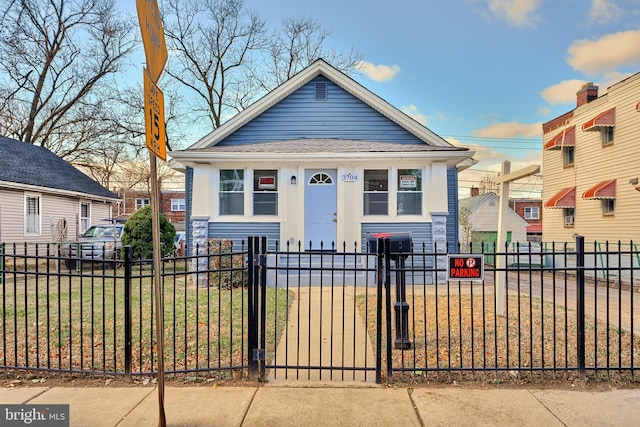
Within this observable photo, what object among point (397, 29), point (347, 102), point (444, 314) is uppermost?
point (397, 29)

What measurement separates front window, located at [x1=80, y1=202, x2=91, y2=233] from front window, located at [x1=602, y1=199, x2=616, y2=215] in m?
24.9

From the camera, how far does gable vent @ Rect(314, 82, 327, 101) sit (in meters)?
12.1

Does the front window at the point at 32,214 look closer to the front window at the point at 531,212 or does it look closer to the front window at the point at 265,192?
the front window at the point at 265,192

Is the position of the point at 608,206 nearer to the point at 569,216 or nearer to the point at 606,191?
the point at 606,191

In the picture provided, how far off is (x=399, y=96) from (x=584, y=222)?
30.8 ft

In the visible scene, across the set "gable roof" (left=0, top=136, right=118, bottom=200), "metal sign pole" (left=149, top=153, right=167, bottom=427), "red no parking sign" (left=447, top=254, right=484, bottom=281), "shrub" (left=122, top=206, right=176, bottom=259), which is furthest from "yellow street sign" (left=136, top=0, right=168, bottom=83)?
"gable roof" (left=0, top=136, right=118, bottom=200)

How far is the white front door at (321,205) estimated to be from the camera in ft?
34.9

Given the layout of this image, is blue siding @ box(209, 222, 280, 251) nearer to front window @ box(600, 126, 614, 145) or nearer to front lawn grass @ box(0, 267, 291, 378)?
front lawn grass @ box(0, 267, 291, 378)

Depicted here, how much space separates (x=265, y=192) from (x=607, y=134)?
1367 cm

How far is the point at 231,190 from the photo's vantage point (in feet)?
35.1

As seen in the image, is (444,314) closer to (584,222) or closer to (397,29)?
(397,29)

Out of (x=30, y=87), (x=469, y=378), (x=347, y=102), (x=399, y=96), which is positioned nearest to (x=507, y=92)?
(x=399, y=96)

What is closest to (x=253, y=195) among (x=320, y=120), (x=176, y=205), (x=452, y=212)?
(x=320, y=120)

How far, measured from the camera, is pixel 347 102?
1200 cm
